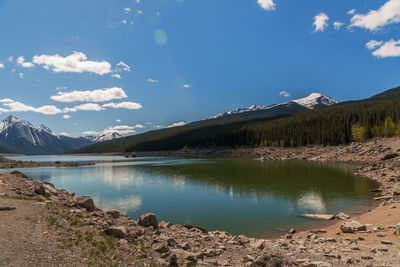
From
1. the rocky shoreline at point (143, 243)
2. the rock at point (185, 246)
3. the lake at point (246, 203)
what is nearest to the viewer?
the rocky shoreline at point (143, 243)

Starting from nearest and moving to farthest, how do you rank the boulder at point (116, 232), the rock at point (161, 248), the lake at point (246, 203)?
the rock at point (161, 248) → the boulder at point (116, 232) → the lake at point (246, 203)

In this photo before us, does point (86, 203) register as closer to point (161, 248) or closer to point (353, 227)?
point (161, 248)

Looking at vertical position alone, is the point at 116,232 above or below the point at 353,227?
above

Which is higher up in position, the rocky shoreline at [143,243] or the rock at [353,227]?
the rocky shoreline at [143,243]

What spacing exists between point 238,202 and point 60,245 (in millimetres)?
23898

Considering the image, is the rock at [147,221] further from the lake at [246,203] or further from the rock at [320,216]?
the rock at [320,216]

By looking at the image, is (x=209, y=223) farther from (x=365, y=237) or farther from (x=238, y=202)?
(x=365, y=237)

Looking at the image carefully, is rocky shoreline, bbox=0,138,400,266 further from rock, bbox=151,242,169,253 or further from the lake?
the lake

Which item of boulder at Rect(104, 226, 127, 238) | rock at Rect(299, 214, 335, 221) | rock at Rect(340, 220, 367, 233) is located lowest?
rock at Rect(299, 214, 335, 221)

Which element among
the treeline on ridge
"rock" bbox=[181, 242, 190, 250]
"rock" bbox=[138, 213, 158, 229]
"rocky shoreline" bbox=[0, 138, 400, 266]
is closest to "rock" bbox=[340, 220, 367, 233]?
"rocky shoreline" bbox=[0, 138, 400, 266]

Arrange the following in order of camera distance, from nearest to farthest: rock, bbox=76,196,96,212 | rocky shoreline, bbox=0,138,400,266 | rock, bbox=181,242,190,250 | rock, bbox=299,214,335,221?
1. rocky shoreline, bbox=0,138,400,266
2. rock, bbox=181,242,190,250
3. rock, bbox=76,196,96,212
4. rock, bbox=299,214,335,221

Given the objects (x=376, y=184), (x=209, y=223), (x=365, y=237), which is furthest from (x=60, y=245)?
(x=376, y=184)

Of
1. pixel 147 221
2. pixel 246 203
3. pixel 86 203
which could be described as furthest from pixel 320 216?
pixel 86 203

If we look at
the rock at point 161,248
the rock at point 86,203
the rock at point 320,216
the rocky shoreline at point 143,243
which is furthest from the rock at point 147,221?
the rock at point 320,216
